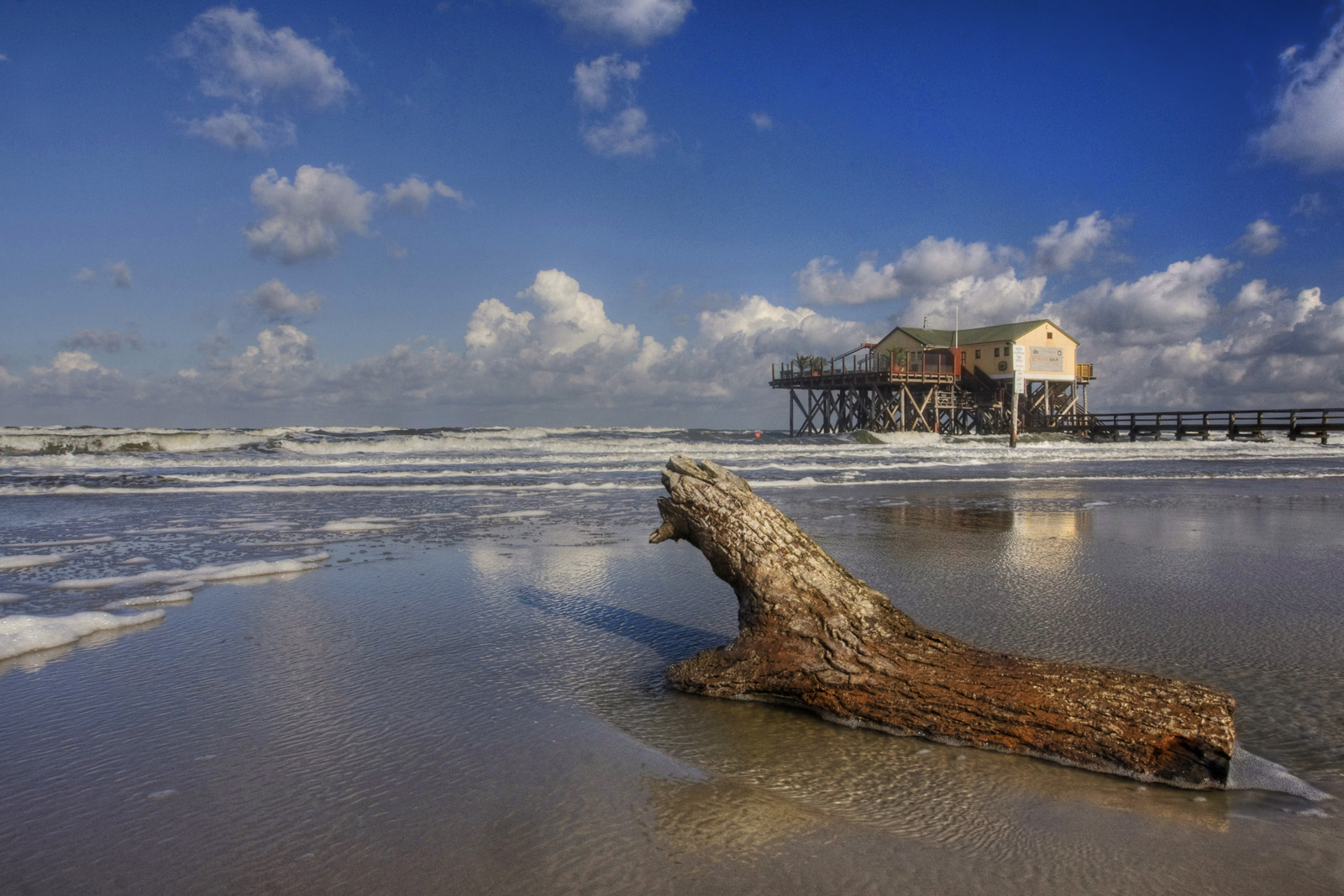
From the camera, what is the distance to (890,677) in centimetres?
326

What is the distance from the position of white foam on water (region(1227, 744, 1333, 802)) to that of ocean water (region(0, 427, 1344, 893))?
6 cm

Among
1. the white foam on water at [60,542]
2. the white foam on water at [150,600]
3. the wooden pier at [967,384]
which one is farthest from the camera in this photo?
the wooden pier at [967,384]

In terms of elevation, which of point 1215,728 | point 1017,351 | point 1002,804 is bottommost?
point 1002,804

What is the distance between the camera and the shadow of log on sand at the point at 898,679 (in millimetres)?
2752

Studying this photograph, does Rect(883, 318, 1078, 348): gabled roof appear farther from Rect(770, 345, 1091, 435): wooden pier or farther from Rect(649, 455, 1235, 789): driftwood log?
Rect(649, 455, 1235, 789): driftwood log

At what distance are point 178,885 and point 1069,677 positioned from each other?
3156 millimetres

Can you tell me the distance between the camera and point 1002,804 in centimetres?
253

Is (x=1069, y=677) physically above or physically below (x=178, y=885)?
above

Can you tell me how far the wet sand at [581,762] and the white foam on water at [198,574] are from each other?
0.62 meters

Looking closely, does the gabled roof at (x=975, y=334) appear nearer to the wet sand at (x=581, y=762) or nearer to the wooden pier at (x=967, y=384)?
the wooden pier at (x=967, y=384)

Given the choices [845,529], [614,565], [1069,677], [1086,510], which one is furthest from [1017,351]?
[1069,677]

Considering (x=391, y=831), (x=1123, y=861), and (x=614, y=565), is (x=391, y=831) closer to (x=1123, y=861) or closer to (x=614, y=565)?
(x=1123, y=861)

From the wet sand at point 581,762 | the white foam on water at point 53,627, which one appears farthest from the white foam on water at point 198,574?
the white foam on water at point 53,627

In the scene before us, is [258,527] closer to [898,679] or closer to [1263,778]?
[898,679]
